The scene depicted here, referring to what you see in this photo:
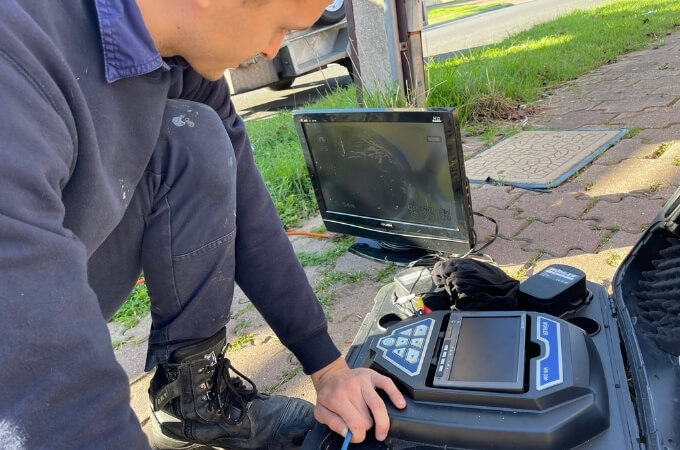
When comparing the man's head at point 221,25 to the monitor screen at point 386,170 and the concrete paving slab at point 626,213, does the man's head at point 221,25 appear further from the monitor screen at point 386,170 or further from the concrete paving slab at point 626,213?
the concrete paving slab at point 626,213

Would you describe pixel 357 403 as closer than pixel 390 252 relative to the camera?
Yes

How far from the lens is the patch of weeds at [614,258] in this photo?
169 centimetres

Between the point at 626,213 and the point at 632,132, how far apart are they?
2.96 feet

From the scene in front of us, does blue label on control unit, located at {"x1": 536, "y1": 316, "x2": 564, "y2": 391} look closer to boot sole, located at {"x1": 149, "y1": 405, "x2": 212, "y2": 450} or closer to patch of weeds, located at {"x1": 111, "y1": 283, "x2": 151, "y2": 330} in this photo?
boot sole, located at {"x1": 149, "y1": 405, "x2": 212, "y2": 450}

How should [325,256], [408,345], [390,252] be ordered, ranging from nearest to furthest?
Result: [408,345] < [390,252] < [325,256]

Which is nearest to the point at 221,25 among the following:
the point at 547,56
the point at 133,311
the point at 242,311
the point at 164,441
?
the point at 164,441

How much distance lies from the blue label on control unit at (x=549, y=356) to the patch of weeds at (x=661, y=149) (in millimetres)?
1707

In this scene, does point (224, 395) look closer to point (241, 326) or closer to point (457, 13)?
point (241, 326)

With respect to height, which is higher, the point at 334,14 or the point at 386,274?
the point at 334,14

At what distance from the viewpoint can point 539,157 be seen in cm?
262

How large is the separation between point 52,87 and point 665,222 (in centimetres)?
105

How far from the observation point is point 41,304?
1.75 ft

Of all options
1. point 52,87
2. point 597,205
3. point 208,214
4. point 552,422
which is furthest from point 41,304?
point 597,205

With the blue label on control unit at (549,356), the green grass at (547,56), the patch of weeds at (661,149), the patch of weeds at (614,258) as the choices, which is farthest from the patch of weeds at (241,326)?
the green grass at (547,56)
